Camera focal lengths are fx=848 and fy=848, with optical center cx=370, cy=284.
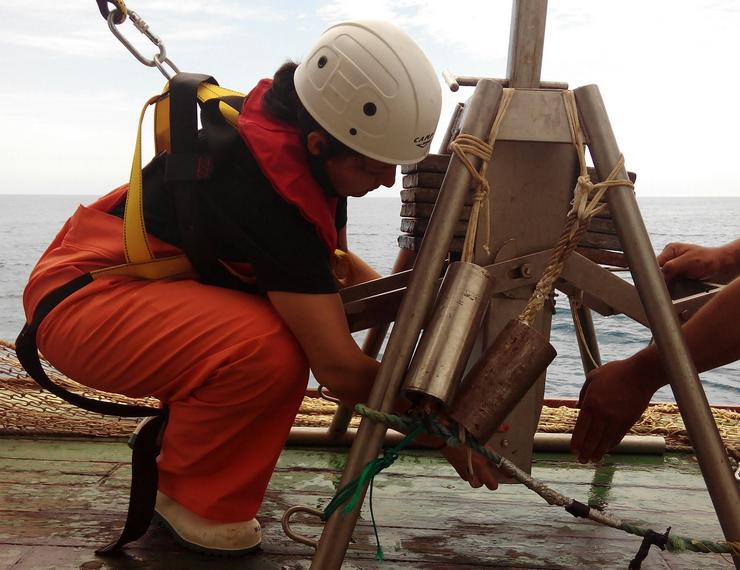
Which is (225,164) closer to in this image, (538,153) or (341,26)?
(341,26)

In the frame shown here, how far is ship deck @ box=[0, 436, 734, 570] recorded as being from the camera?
2.24 metres

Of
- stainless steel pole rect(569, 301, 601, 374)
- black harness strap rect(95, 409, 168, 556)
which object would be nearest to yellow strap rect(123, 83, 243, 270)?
black harness strap rect(95, 409, 168, 556)

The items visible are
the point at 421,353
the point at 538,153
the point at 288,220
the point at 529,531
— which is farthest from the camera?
the point at 529,531

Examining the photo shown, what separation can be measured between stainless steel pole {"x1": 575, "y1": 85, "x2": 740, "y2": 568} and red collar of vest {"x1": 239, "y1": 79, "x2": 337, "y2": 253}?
651mm

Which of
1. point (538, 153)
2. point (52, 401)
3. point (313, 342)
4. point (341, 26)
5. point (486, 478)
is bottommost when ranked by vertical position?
point (52, 401)

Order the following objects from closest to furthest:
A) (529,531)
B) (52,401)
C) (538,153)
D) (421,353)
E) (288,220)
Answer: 1. (421,353)
2. (288,220)
3. (538,153)
4. (529,531)
5. (52,401)

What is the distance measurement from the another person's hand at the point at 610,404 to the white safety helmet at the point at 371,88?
2.45ft

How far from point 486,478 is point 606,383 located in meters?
0.37

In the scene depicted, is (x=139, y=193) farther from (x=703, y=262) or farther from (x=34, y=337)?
(x=703, y=262)

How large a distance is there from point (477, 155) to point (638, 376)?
0.66 metres

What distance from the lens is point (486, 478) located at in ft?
6.78

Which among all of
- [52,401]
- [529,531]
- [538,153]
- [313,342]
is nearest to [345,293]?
[313,342]

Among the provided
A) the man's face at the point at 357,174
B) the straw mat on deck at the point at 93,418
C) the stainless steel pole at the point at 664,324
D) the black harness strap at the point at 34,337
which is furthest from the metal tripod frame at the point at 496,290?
the straw mat on deck at the point at 93,418

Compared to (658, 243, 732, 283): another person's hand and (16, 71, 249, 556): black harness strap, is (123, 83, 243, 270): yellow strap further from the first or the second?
(658, 243, 732, 283): another person's hand
